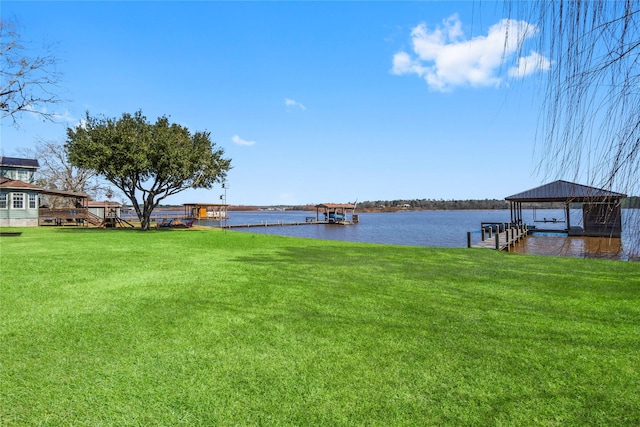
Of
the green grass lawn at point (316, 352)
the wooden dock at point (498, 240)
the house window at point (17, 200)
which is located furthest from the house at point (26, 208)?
the wooden dock at point (498, 240)

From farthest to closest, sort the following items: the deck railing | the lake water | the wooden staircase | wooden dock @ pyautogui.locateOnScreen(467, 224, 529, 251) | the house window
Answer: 1. the wooden staircase
2. the deck railing
3. the house window
4. wooden dock @ pyautogui.locateOnScreen(467, 224, 529, 251)
5. the lake water

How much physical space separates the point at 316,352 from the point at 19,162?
142 ft

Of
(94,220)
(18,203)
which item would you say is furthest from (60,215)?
(94,220)

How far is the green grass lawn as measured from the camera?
2406mm

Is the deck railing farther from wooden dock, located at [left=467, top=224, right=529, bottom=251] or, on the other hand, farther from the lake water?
wooden dock, located at [left=467, top=224, right=529, bottom=251]

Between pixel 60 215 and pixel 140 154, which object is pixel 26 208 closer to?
pixel 60 215

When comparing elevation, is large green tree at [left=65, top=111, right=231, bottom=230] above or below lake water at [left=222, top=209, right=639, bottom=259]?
above

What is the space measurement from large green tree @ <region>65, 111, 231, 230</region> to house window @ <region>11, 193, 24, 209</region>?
30.1 feet

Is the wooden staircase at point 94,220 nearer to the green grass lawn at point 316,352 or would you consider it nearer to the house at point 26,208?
the house at point 26,208

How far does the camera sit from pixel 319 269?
8055 mm

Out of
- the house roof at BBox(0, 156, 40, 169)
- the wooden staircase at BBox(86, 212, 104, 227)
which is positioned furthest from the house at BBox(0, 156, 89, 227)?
the house roof at BBox(0, 156, 40, 169)

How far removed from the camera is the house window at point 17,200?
26391 millimetres

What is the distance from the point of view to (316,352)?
10.8 feet

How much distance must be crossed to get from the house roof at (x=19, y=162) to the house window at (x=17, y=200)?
9.18m
